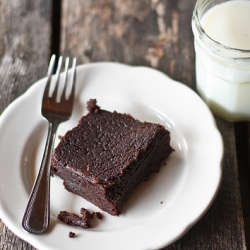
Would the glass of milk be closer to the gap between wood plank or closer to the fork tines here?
the gap between wood plank

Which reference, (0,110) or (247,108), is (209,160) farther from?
(0,110)

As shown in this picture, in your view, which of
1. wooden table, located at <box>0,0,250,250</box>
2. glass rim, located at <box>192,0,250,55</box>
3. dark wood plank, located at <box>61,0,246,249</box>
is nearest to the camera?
glass rim, located at <box>192,0,250,55</box>

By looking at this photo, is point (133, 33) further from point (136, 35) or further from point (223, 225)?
point (223, 225)

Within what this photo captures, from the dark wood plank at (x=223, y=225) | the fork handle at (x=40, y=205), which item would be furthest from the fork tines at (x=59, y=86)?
the dark wood plank at (x=223, y=225)

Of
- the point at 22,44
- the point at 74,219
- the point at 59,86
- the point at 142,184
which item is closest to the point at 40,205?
the point at 74,219

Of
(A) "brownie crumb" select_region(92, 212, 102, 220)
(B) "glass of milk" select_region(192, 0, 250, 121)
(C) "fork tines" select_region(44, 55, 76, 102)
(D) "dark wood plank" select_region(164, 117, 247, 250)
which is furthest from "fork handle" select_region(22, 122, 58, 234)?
(B) "glass of milk" select_region(192, 0, 250, 121)
